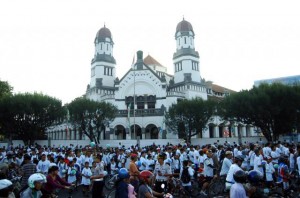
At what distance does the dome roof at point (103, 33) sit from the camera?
6178cm

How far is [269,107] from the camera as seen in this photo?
37.1 meters

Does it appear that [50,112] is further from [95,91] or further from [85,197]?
[85,197]

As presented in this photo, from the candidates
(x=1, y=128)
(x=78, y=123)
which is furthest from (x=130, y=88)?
(x=1, y=128)

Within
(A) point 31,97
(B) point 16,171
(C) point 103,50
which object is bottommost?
(B) point 16,171

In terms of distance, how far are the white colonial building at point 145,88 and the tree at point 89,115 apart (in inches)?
253

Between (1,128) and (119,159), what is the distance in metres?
33.2

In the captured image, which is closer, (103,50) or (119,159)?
(119,159)

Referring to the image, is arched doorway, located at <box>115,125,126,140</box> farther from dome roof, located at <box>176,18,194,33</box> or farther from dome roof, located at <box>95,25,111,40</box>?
dome roof, located at <box>176,18,194,33</box>

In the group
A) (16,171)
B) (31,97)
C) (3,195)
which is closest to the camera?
(3,195)

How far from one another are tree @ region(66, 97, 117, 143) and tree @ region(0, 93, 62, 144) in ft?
7.71

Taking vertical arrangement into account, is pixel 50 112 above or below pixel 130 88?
below

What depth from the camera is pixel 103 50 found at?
61719mm

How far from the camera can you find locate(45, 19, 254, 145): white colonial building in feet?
174

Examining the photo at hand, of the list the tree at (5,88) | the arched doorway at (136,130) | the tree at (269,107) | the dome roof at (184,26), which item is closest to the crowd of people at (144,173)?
the tree at (269,107)
